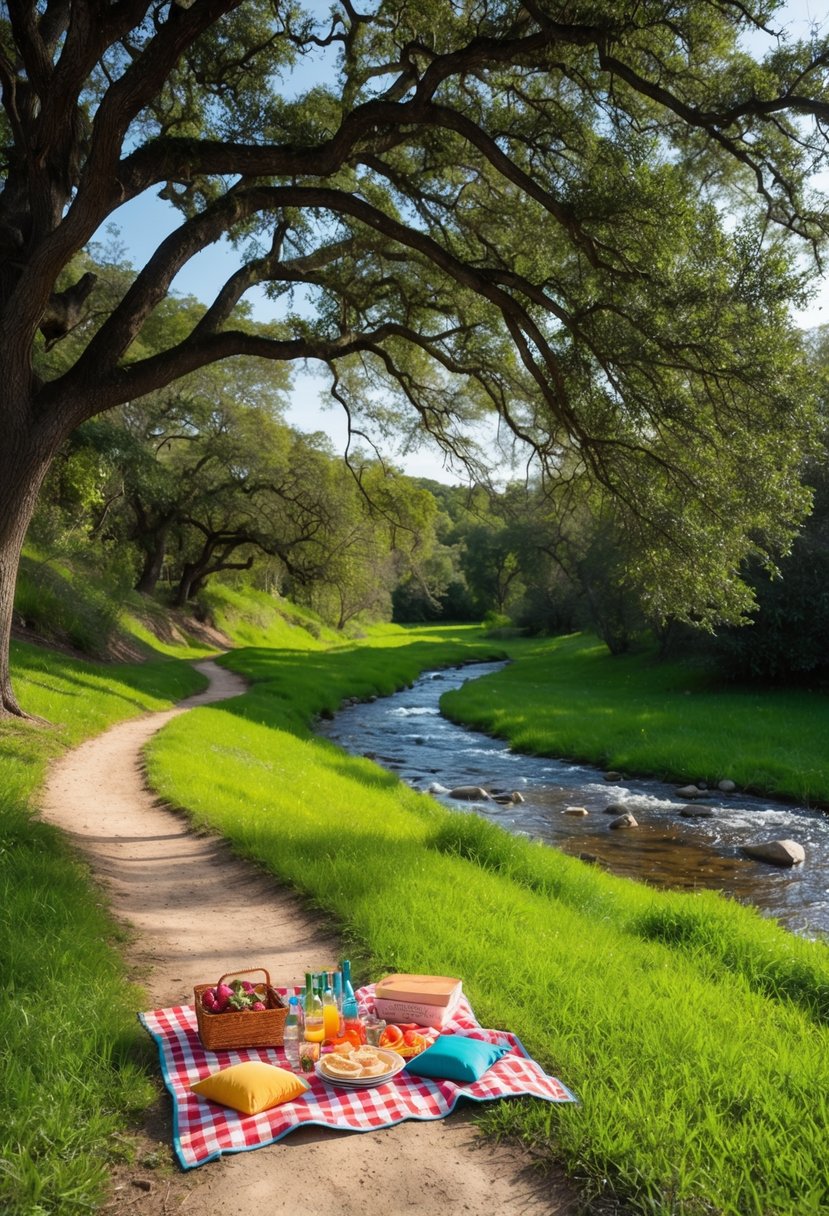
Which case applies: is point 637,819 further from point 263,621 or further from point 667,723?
point 263,621

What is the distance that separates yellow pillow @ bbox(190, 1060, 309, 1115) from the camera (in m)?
3.92

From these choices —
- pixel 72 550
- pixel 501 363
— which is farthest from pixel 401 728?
pixel 501 363

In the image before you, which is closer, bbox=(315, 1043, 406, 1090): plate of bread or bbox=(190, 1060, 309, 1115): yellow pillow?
bbox=(190, 1060, 309, 1115): yellow pillow

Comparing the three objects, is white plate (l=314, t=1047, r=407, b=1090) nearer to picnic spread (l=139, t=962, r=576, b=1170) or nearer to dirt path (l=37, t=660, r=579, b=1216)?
picnic spread (l=139, t=962, r=576, b=1170)

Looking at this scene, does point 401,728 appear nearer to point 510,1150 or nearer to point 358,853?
point 358,853

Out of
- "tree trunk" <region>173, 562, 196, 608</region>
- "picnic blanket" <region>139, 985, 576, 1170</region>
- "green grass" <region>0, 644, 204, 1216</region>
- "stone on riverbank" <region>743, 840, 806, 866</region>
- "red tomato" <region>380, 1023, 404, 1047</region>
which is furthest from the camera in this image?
"tree trunk" <region>173, 562, 196, 608</region>

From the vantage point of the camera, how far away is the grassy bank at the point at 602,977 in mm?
3539

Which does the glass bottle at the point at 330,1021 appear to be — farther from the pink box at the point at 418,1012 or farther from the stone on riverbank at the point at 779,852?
the stone on riverbank at the point at 779,852

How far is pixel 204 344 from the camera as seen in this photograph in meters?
11.0

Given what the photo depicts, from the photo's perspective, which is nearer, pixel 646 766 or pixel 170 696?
pixel 646 766

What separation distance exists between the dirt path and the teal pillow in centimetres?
21

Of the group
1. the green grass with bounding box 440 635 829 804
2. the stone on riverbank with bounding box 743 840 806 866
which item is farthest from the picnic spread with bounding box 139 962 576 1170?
the green grass with bounding box 440 635 829 804

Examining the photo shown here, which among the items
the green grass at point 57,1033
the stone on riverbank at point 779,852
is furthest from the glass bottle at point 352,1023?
the stone on riverbank at point 779,852

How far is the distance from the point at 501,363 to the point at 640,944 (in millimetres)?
9735
